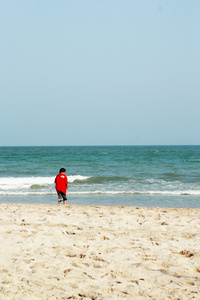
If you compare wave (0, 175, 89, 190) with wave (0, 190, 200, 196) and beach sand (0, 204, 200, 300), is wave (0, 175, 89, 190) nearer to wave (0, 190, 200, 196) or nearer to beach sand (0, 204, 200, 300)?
wave (0, 190, 200, 196)

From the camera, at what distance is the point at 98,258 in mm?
4902

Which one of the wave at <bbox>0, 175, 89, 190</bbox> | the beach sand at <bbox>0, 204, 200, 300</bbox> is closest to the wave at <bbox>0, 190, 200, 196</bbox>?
the wave at <bbox>0, 175, 89, 190</bbox>

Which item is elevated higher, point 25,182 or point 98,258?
point 98,258

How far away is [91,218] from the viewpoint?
26.4 feet

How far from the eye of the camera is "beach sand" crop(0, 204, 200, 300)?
12.5ft

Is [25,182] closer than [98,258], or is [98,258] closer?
[98,258]

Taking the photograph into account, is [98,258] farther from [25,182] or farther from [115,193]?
[25,182]

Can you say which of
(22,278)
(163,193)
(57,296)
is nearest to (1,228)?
(22,278)

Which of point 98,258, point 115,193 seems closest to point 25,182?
point 115,193

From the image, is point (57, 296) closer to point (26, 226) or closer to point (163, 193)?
point (26, 226)

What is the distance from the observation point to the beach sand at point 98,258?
3.81 meters

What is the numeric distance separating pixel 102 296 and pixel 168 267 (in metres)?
1.30

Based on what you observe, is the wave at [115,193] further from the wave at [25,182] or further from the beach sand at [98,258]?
the beach sand at [98,258]

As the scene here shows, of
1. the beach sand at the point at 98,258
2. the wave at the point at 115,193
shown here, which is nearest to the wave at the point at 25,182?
the wave at the point at 115,193
